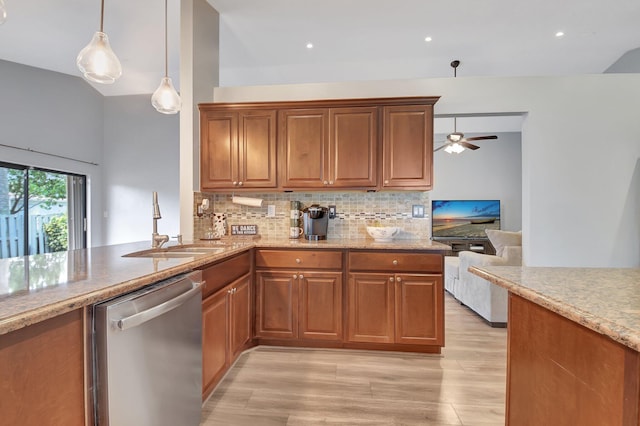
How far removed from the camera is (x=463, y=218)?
646 centimetres

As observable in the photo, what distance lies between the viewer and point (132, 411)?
3.50 ft

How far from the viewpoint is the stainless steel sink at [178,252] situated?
6.14 ft

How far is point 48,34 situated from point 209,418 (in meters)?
4.45

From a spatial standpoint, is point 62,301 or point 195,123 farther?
point 195,123

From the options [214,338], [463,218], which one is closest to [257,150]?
[214,338]

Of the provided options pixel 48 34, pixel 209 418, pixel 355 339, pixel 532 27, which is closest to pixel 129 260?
pixel 209 418

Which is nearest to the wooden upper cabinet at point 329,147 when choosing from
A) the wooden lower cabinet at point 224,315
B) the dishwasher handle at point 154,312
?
the wooden lower cabinet at point 224,315

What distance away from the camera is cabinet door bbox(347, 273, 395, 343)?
8.08 feet

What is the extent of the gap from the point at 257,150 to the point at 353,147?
93cm

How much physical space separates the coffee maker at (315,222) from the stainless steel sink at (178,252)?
96 cm

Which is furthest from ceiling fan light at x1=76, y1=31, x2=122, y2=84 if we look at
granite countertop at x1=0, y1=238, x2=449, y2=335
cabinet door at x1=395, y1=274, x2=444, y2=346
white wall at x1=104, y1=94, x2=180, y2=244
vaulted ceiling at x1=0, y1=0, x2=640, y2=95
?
white wall at x1=104, y1=94, x2=180, y2=244

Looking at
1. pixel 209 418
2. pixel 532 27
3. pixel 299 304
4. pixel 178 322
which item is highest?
pixel 532 27

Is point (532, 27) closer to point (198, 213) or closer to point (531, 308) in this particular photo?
point (531, 308)

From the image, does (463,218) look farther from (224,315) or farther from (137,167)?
(137,167)
